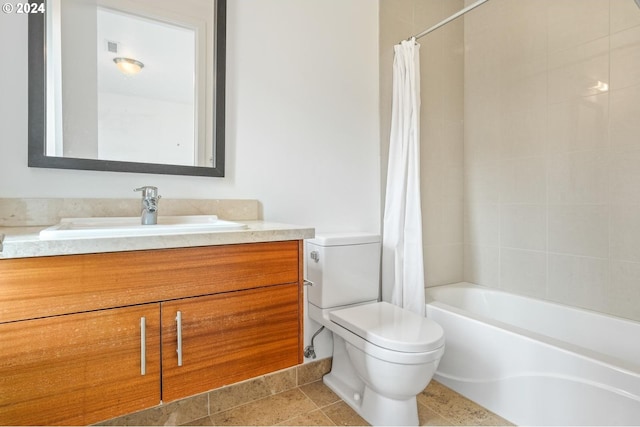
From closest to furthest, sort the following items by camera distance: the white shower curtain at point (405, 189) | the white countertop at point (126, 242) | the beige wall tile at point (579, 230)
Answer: the white countertop at point (126, 242) → the beige wall tile at point (579, 230) → the white shower curtain at point (405, 189)

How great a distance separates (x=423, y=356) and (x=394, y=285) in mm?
684

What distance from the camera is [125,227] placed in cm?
118

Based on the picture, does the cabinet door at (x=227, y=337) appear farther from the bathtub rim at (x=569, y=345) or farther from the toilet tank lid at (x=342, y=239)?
the bathtub rim at (x=569, y=345)

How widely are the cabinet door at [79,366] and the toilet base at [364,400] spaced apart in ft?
3.11

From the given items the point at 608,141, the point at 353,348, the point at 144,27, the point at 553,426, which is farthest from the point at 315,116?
the point at 553,426

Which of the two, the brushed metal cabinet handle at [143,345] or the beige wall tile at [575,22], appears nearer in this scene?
the brushed metal cabinet handle at [143,345]

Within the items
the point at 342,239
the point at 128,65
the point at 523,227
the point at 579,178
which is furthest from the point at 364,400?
the point at 128,65

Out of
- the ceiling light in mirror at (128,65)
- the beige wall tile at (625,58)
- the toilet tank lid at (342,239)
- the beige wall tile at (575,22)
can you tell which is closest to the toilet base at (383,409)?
the toilet tank lid at (342,239)

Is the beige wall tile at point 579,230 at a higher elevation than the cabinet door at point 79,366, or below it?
higher

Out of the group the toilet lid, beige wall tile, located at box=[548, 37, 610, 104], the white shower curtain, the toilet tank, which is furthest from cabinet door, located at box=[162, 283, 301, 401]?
beige wall tile, located at box=[548, 37, 610, 104]

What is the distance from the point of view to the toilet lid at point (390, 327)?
1.31 metres

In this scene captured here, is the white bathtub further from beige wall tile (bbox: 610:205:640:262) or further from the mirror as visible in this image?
the mirror

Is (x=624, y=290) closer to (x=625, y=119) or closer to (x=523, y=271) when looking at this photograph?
(x=523, y=271)

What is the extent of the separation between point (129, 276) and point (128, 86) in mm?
907
